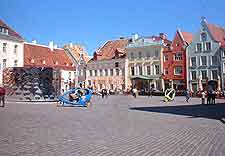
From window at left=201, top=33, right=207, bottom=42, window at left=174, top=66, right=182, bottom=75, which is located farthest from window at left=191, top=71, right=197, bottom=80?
window at left=201, top=33, right=207, bottom=42

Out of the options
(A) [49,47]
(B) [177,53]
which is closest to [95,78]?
(A) [49,47]

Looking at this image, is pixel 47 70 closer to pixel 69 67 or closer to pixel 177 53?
pixel 177 53

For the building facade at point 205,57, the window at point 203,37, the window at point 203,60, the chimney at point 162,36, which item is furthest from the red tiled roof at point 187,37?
the window at point 203,60

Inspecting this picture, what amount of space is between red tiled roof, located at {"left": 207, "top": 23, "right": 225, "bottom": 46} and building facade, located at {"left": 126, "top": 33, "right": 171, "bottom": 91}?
934cm

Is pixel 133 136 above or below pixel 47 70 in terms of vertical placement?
below

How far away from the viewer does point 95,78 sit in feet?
254

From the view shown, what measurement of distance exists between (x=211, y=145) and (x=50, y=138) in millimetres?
4760

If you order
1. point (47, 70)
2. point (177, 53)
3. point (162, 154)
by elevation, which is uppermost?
point (177, 53)

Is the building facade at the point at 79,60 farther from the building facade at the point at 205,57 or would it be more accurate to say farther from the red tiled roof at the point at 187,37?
the building facade at the point at 205,57

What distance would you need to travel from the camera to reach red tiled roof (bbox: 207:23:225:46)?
59156mm

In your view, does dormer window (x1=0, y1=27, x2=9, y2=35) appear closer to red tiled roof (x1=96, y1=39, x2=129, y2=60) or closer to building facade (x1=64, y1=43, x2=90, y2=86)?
red tiled roof (x1=96, y1=39, x2=129, y2=60)

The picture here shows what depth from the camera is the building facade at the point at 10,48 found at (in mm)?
59094

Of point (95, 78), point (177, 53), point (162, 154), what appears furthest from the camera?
point (95, 78)

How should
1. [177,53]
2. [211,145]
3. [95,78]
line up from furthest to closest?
[95,78] < [177,53] < [211,145]
